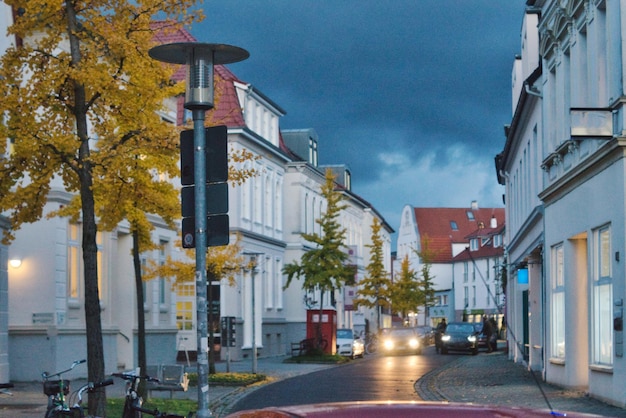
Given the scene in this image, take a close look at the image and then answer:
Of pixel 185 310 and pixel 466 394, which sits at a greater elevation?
pixel 185 310

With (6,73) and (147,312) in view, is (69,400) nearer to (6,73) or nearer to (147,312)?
(6,73)

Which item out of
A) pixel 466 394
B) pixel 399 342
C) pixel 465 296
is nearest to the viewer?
pixel 466 394

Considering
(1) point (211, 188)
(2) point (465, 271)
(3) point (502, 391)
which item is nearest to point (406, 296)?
(2) point (465, 271)

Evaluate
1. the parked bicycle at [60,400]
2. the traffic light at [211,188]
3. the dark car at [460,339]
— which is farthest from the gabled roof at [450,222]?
the parked bicycle at [60,400]

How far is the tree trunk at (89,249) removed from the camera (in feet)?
51.6

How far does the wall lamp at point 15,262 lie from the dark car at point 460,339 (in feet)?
107

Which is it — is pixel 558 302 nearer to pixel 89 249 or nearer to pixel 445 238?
pixel 89 249

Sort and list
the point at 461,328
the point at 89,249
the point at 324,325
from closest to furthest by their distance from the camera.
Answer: the point at 89,249, the point at 324,325, the point at 461,328

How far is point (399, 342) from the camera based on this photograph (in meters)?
62.3

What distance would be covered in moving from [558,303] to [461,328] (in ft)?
114

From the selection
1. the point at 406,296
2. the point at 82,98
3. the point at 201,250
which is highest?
the point at 82,98

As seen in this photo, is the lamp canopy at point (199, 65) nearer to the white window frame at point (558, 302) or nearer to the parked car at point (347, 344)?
the white window frame at point (558, 302)

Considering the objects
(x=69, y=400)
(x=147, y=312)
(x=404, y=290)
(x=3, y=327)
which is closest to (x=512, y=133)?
(x=147, y=312)

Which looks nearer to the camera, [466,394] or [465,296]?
[466,394]
